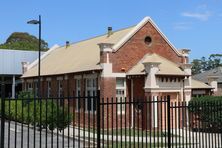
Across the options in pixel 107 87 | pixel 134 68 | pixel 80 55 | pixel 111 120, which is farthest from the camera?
pixel 80 55

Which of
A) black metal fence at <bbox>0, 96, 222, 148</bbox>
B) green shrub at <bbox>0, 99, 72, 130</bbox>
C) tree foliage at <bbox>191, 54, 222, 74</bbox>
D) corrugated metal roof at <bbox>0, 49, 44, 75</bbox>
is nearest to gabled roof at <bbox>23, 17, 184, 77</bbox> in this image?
corrugated metal roof at <bbox>0, 49, 44, 75</bbox>

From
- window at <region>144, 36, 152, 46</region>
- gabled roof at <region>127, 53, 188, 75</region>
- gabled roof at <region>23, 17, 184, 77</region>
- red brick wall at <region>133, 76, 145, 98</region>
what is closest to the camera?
gabled roof at <region>127, 53, 188, 75</region>

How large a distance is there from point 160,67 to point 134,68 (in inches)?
65.3

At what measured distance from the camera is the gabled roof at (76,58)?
27.5m

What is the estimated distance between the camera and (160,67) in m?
25.2

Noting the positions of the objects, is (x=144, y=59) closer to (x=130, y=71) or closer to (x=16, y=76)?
(x=130, y=71)

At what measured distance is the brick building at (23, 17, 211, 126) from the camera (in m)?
24.5

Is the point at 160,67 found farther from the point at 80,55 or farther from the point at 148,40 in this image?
the point at 80,55

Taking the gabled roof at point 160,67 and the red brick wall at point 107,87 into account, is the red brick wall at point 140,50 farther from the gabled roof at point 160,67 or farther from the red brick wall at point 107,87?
the red brick wall at point 107,87

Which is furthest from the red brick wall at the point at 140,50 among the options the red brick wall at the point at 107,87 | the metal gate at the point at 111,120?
the metal gate at the point at 111,120

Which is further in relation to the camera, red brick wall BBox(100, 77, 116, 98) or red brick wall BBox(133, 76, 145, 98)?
red brick wall BBox(133, 76, 145, 98)

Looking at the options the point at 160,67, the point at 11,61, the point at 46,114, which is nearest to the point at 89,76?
the point at 160,67

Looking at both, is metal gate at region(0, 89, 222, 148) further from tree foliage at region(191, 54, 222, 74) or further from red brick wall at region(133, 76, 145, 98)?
tree foliage at region(191, 54, 222, 74)

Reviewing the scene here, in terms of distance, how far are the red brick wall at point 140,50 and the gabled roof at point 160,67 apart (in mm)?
358
